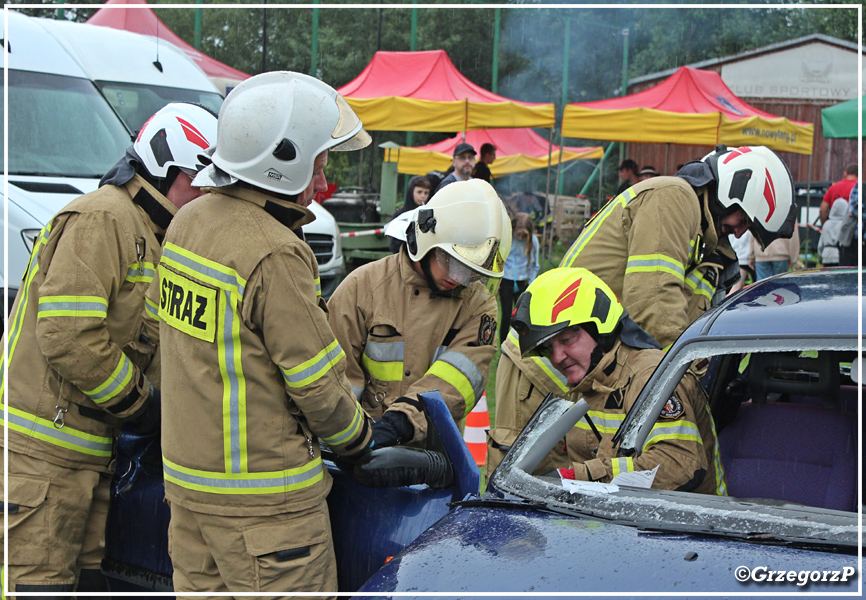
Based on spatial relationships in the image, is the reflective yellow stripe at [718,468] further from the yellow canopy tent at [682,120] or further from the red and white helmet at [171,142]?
the yellow canopy tent at [682,120]

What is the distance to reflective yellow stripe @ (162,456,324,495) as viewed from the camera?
2.12 m

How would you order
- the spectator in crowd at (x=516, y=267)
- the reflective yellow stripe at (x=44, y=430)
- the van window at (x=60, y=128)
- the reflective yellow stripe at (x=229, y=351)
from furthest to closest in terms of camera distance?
the spectator in crowd at (x=516, y=267)
the van window at (x=60, y=128)
the reflective yellow stripe at (x=44, y=430)
the reflective yellow stripe at (x=229, y=351)

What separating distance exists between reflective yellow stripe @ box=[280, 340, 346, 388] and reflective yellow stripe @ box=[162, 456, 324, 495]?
254mm

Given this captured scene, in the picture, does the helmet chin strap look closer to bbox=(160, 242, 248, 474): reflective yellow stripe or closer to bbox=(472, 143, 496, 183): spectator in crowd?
bbox=(160, 242, 248, 474): reflective yellow stripe

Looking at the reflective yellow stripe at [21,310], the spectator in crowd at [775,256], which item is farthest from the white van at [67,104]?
the spectator in crowd at [775,256]

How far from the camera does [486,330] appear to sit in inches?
121

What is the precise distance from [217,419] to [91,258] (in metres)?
0.84

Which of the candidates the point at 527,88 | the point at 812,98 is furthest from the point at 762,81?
the point at 527,88

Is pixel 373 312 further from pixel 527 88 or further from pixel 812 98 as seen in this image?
pixel 527 88

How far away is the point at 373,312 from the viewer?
9.77 feet

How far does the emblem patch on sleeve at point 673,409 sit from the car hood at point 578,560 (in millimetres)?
547

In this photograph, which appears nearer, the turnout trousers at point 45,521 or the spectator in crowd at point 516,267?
the turnout trousers at point 45,521

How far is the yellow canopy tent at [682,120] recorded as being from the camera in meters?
12.0

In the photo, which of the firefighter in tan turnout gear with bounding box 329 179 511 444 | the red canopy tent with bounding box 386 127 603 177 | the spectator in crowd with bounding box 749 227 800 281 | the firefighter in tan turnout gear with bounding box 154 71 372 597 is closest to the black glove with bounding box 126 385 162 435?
the firefighter in tan turnout gear with bounding box 154 71 372 597
